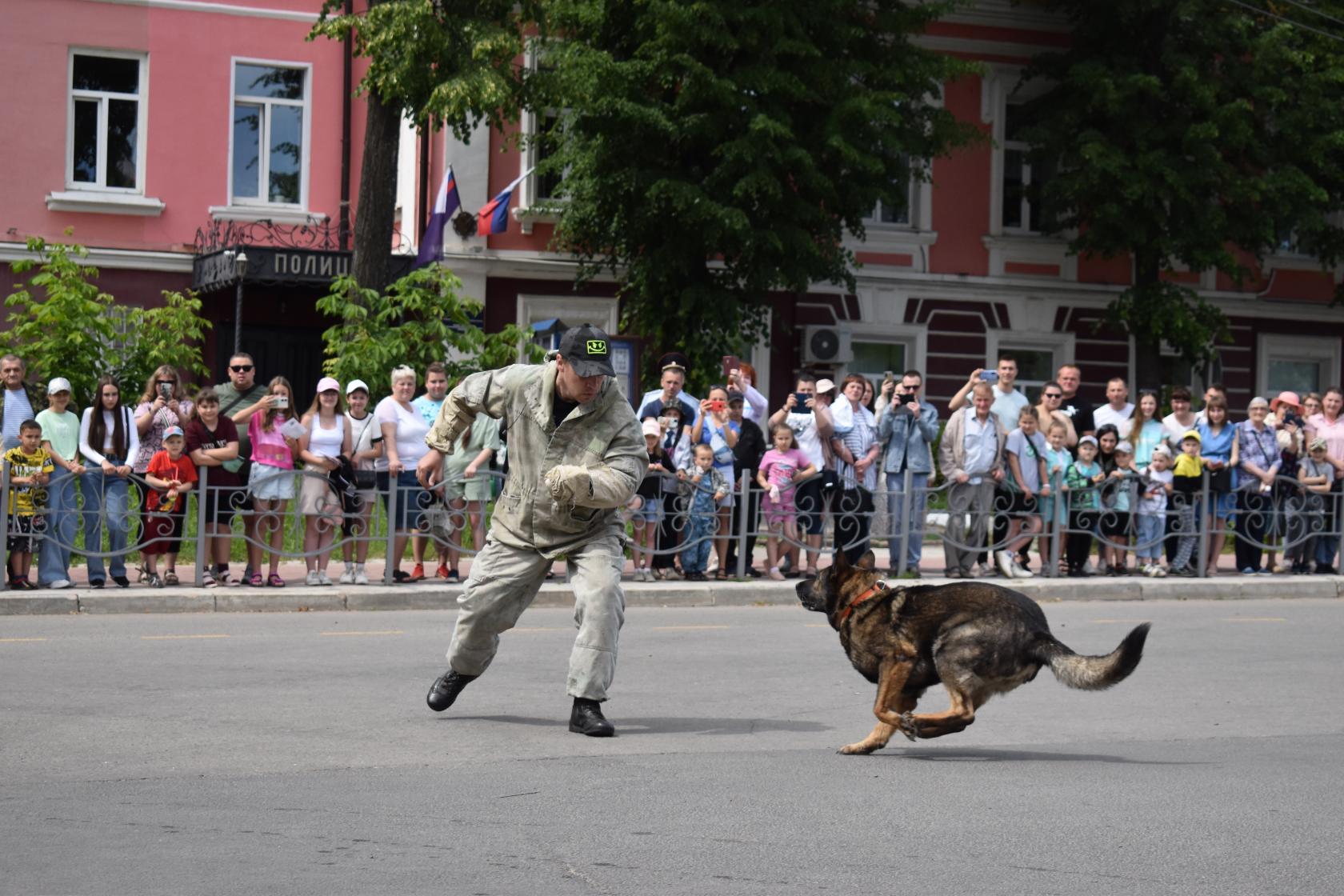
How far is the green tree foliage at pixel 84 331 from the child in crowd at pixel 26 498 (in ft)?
25.1

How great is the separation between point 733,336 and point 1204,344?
324 inches

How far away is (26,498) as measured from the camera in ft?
46.8

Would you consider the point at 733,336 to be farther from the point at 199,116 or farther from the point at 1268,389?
the point at 1268,389

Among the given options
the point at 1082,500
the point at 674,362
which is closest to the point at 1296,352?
the point at 1082,500

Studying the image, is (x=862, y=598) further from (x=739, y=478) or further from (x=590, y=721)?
(x=739, y=478)

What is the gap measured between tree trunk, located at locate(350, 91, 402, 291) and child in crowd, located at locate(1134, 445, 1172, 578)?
33.6ft

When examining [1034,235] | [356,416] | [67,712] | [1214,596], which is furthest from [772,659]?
[1034,235]

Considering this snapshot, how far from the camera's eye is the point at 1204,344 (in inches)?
1109

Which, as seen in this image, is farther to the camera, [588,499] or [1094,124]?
[1094,124]

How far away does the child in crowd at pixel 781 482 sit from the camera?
654 inches

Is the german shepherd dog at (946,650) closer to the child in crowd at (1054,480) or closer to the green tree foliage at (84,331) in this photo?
the child in crowd at (1054,480)

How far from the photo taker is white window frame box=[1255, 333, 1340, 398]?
31.7 m

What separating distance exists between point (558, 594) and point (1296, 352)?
21190 millimetres

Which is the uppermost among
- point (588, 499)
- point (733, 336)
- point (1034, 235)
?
point (1034, 235)
